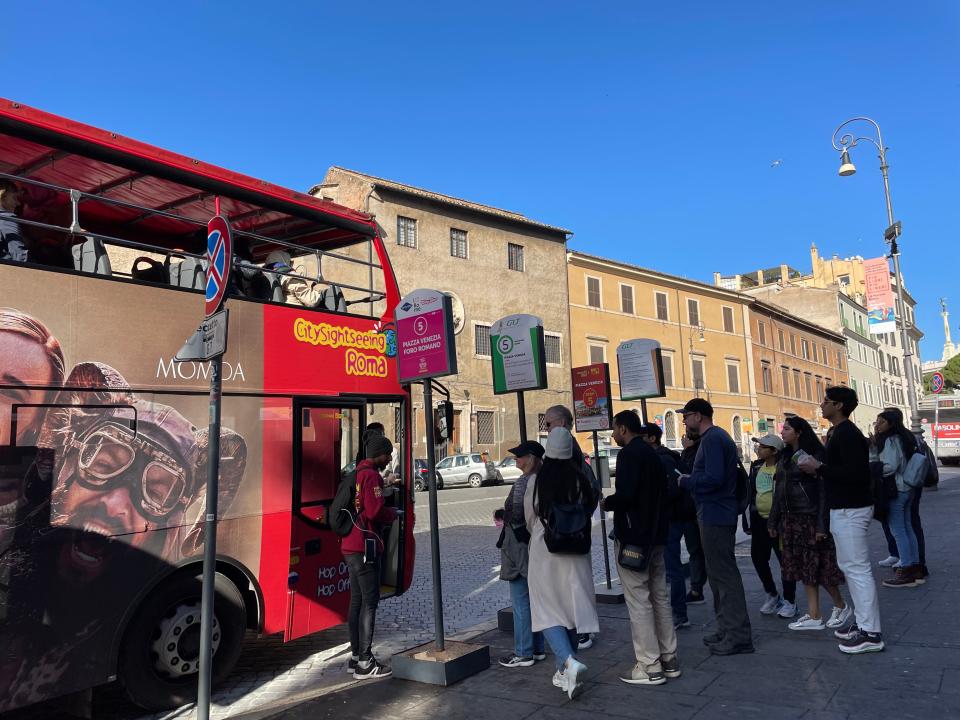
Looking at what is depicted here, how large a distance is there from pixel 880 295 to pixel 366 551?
24.0 metres

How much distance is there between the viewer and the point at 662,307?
46812mm

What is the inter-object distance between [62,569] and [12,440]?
2.92 ft

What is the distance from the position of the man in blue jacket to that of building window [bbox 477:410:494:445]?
30.4 m

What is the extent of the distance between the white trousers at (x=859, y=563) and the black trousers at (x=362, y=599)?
3.57 meters

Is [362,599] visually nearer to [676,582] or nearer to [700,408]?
[676,582]

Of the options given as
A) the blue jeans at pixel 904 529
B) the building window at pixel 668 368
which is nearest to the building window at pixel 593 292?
the building window at pixel 668 368

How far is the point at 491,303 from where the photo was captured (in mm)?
38031

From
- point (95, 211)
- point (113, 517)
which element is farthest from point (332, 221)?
point (113, 517)

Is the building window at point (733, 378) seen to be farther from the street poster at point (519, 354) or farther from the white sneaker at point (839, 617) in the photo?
the white sneaker at point (839, 617)

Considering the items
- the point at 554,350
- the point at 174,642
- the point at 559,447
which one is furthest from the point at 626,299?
the point at 174,642

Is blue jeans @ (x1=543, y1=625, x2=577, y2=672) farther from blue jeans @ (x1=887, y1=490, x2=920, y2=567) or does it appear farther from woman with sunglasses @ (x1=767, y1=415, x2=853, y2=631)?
blue jeans @ (x1=887, y1=490, x2=920, y2=567)

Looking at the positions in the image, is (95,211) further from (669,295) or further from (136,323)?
(669,295)

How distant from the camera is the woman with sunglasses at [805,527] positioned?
6.07m

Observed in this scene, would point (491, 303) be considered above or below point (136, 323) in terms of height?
above
